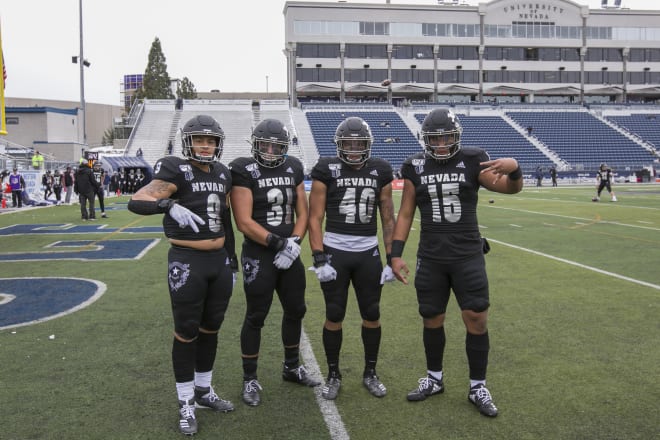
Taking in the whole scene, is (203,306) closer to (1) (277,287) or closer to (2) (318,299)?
(1) (277,287)

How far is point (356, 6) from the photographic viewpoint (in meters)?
55.4

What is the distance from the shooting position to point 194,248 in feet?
13.4

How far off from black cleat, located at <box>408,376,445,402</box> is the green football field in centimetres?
6

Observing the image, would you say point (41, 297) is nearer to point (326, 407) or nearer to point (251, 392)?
point (251, 392)

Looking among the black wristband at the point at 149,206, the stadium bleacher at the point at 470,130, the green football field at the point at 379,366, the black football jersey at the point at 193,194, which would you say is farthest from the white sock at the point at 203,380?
the stadium bleacher at the point at 470,130

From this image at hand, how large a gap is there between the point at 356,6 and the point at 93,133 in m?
52.7

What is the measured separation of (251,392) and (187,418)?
0.60 meters

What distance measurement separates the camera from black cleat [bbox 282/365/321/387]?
4.66 meters

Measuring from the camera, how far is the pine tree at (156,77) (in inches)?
2611

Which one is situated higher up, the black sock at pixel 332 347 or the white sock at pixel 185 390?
the black sock at pixel 332 347

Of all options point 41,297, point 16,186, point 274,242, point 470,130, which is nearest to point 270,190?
point 274,242

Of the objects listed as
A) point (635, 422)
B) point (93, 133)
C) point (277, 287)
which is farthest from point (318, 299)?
point (93, 133)

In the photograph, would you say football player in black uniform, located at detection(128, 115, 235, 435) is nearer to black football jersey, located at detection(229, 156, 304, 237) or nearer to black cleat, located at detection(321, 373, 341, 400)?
black football jersey, located at detection(229, 156, 304, 237)

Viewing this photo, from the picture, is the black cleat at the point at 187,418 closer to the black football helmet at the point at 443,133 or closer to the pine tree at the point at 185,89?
the black football helmet at the point at 443,133
